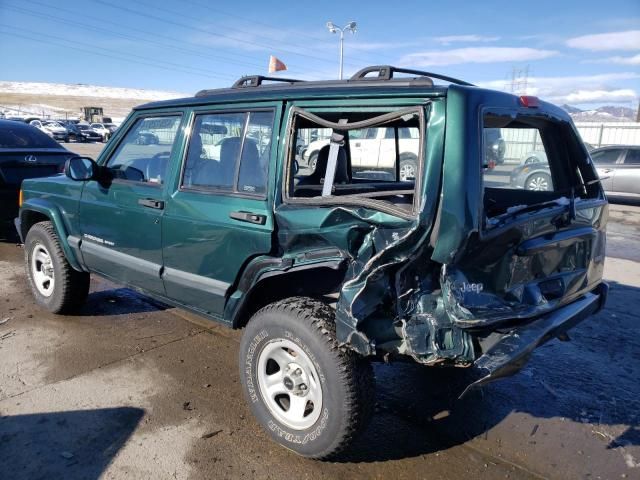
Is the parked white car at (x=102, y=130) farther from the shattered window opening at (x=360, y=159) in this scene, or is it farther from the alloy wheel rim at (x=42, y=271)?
the shattered window opening at (x=360, y=159)

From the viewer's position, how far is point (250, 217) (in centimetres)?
288

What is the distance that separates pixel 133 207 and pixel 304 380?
6.19 feet

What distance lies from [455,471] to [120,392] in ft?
7.19

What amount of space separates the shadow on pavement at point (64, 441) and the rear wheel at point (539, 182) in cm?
300

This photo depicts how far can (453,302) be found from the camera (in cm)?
224

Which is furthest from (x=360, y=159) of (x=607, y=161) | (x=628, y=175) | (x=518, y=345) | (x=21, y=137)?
(x=607, y=161)

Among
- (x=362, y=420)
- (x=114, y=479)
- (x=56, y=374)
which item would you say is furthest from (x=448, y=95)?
(x=56, y=374)

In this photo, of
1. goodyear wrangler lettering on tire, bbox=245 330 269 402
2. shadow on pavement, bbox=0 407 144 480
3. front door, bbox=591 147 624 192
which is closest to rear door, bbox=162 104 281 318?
goodyear wrangler lettering on tire, bbox=245 330 269 402

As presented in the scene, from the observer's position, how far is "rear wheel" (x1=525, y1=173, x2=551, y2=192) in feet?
11.2

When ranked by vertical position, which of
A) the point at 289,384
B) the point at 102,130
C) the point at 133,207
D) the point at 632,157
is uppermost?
the point at 102,130

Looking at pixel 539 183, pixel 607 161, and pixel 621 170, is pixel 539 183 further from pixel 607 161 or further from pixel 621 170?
pixel 607 161

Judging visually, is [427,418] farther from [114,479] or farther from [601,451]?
[114,479]

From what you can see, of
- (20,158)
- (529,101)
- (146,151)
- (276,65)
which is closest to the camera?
(529,101)

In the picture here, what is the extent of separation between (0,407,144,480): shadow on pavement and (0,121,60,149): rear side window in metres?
5.58
